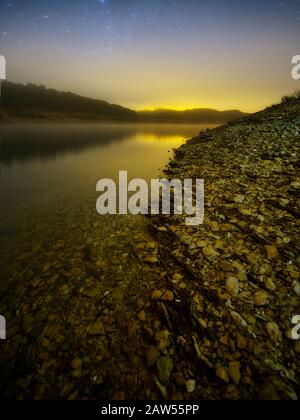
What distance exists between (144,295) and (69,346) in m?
1.53

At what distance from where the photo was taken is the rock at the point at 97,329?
3.58 m

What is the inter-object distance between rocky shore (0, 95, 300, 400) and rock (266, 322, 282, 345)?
0.02m

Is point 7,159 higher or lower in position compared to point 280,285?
higher

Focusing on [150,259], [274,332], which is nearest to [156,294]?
[150,259]

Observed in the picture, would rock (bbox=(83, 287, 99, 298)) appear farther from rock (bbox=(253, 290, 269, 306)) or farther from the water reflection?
the water reflection

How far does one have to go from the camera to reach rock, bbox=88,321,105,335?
358 centimetres

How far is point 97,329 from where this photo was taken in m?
3.63

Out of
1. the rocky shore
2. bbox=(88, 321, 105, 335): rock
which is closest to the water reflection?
the rocky shore

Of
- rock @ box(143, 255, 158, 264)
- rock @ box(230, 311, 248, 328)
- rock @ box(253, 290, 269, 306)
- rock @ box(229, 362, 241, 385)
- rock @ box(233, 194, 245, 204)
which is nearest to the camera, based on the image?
rock @ box(229, 362, 241, 385)

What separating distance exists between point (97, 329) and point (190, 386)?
168cm

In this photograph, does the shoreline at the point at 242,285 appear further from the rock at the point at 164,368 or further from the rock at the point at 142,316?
the rock at the point at 142,316

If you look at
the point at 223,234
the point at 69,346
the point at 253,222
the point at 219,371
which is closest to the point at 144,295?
the point at 69,346
